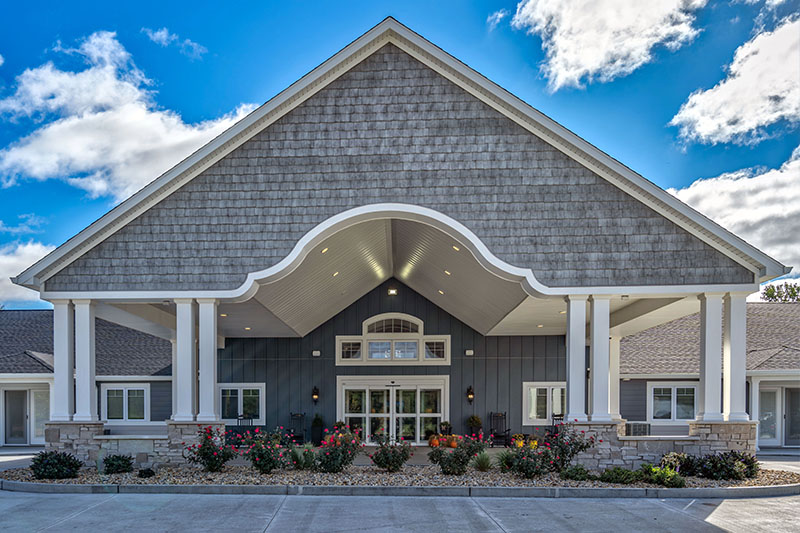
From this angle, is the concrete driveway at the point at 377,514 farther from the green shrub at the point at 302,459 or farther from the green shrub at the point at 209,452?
the green shrub at the point at 302,459

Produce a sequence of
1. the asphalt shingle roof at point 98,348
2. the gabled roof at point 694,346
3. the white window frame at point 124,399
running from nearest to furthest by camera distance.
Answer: the gabled roof at point 694,346
the asphalt shingle roof at point 98,348
the white window frame at point 124,399

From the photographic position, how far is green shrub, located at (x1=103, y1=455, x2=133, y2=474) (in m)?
10.3

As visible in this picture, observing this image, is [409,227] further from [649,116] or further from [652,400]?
[652,400]

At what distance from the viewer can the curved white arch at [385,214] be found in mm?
10805

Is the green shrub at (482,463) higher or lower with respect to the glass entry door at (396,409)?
higher

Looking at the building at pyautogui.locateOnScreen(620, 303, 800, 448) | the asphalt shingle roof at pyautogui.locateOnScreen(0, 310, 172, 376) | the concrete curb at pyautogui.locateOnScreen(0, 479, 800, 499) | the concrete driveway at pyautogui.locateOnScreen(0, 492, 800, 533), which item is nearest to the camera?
the concrete driveway at pyautogui.locateOnScreen(0, 492, 800, 533)

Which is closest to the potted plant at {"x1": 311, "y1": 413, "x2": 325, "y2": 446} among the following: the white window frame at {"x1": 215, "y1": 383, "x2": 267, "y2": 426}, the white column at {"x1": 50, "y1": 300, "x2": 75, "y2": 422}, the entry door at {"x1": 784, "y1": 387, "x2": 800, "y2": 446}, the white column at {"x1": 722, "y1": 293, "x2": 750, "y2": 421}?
the white window frame at {"x1": 215, "y1": 383, "x2": 267, "y2": 426}

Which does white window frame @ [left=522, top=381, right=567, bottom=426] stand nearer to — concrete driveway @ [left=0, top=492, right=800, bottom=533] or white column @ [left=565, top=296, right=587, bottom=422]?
white column @ [left=565, top=296, right=587, bottom=422]

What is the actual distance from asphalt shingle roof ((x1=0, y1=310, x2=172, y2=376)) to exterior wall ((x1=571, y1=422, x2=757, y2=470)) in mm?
13068

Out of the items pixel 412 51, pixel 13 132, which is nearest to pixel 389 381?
pixel 412 51

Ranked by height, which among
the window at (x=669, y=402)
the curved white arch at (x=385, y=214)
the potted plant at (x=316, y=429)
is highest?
the curved white arch at (x=385, y=214)

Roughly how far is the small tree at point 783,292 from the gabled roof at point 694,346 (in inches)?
936

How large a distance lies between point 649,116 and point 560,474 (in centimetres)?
1123

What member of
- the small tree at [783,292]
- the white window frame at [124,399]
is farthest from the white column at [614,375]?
the small tree at [783,292]
